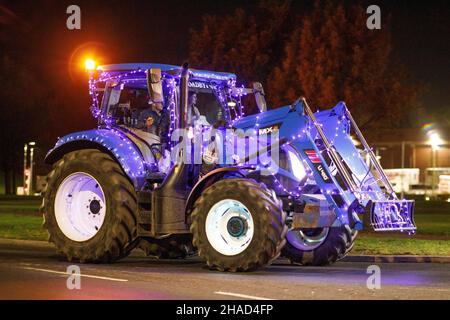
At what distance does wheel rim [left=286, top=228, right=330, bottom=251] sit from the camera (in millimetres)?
16625

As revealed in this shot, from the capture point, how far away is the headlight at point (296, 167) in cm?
1549

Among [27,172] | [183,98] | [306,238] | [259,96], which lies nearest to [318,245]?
[306,238]

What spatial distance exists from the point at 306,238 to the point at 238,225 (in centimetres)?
238

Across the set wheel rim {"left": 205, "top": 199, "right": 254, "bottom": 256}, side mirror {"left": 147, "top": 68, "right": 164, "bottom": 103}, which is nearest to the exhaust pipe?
side mirror {"left": 147, "top": 68, "right": 164, "bottom": 103}

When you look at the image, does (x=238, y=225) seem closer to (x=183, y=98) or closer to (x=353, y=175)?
(x=353, y=175)

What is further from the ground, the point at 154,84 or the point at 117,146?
the point at 154,84

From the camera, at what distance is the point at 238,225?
14812 millimetres

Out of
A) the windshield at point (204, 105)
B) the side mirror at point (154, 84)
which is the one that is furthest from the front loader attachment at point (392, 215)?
the side mirror at point (154, 84)

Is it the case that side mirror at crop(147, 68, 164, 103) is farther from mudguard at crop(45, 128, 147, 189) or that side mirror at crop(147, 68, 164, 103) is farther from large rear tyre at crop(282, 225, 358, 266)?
large rear tyre at crop(282, 225, 358, 266)

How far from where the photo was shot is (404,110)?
44.2 meters

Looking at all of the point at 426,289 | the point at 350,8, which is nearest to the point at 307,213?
the point at 426,289

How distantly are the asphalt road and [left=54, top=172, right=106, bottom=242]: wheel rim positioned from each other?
27.1 inches

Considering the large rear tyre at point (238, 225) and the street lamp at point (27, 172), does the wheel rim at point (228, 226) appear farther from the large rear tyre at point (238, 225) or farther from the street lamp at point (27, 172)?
the street lamp at point (27, 172)

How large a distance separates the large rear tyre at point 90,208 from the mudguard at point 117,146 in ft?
0.58
